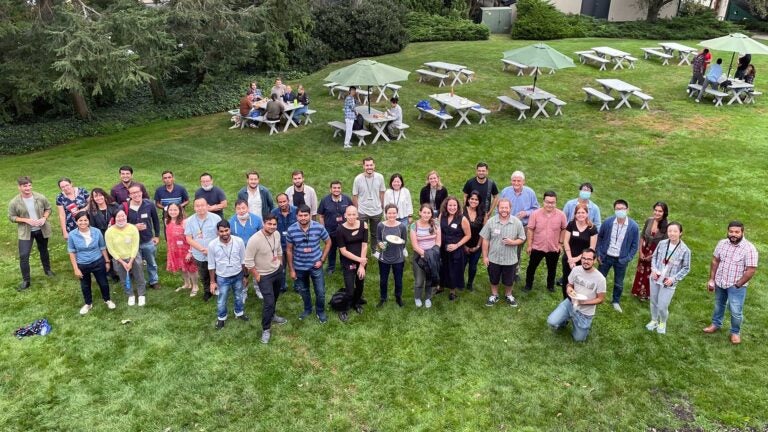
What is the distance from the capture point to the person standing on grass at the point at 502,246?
6.90 metres

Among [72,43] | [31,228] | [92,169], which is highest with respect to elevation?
[72,43]

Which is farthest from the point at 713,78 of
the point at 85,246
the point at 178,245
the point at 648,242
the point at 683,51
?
the point at 85,246

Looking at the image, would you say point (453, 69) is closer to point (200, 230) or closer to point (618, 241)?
point (618, 241)

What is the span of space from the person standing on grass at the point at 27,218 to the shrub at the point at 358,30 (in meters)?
17.4

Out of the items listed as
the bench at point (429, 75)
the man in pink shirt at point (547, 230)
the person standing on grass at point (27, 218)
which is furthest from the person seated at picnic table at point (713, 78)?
the person standing on grass at point (27, 218)

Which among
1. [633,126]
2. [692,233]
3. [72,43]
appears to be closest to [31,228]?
[72,43]

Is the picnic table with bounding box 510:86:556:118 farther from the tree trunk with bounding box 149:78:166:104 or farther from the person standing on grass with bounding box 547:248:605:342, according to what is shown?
the tree trunk with bounding box 149:78:166:104

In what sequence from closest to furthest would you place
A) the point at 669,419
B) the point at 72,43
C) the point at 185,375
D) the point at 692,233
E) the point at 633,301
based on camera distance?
the point at 669,419 < the point at 185,375 < the point at 633,301 < the point at 692,233 < the point at 72,43

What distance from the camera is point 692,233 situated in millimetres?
9281

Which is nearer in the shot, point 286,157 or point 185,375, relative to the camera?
point 185,375

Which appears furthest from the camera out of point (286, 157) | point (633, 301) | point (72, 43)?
point (286, 157)

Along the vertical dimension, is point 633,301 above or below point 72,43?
below

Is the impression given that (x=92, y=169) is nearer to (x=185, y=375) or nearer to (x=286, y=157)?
(x=286, y=157)

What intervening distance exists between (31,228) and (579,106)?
48.3 feet
